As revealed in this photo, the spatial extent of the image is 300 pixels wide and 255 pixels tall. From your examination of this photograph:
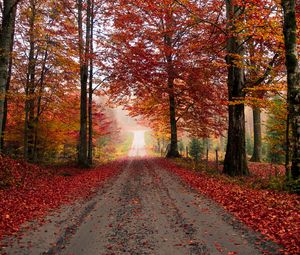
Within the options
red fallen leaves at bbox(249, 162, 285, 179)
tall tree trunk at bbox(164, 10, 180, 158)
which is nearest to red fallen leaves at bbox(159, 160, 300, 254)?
red fallen leaves at bbox(249, 162, 285, 179)

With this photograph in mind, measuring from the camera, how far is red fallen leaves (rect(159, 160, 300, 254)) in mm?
6055

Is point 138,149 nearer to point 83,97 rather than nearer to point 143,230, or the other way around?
point 83,97

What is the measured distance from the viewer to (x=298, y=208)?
788 centimetres

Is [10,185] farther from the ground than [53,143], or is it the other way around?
[53,143]

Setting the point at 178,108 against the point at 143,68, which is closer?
the point at 143,68

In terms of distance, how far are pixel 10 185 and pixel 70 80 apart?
12717 millimetres

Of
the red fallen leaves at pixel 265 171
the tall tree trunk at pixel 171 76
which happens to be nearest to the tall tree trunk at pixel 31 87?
the tall tree trunk at pixel 171 76

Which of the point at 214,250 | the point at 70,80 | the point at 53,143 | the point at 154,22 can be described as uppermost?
the point at 154,22

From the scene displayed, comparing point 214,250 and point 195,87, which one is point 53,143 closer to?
point 195,87

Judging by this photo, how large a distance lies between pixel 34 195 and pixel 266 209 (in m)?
8.57

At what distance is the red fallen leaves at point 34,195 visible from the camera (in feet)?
26.4

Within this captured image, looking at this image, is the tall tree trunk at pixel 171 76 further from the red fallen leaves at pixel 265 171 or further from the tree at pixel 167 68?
the red fallen leaves at pixel 265 171

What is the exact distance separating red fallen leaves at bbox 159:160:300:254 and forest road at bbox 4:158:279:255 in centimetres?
35

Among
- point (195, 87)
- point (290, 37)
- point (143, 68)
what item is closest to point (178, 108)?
point (195, 87)
